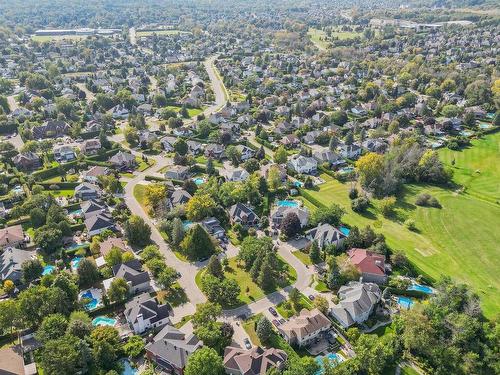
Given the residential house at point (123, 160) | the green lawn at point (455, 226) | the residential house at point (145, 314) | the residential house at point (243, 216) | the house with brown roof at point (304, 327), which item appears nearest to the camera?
the house with brown roof at point (304, 327)

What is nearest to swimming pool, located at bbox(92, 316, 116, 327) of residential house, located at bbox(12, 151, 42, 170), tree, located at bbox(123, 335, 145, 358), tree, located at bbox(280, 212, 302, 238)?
tree, located at bbox(123, 335, 145, 358)

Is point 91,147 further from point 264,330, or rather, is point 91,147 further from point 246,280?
point 264,330

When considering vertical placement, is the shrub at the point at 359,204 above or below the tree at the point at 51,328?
below

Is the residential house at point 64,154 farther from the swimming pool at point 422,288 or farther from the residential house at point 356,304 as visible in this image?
the swimming pool at point 422,288

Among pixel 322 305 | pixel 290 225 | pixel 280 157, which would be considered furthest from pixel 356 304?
pixel 280 157

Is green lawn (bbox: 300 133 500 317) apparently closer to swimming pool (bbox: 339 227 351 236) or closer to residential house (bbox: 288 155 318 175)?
swimming pool (bbox: 339 227 351 236)

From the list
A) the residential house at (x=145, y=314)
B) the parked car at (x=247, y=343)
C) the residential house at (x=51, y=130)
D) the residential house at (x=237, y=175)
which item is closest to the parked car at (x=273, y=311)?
the parked car at (x=247, y=343)
